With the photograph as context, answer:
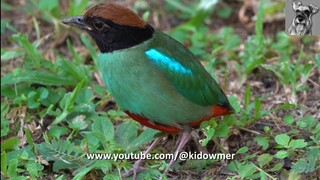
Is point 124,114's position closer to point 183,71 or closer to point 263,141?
point 183,71

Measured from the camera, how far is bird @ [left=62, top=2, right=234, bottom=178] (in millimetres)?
4703

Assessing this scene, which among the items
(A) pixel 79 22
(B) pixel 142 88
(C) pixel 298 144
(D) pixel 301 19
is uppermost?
(A) pixel 79 22

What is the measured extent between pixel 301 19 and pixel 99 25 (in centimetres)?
201

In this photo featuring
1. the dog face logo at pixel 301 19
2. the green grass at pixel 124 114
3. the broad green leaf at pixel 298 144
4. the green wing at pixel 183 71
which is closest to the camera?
the broad green leaf at pixel 298 144

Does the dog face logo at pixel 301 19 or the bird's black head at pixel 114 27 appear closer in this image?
the bird's black head at pixel 114 27

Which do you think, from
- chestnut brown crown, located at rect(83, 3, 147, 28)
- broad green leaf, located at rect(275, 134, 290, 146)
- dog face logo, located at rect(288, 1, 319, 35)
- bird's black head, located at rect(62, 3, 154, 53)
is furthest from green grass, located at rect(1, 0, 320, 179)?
chestnut brown crown, located at rect(83, 3, 147, 28)

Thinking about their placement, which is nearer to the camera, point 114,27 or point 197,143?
point 114,27

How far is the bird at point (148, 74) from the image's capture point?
15.4 feet

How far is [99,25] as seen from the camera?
4828 millimetres

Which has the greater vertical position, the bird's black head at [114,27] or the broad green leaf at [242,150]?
the bird's black head at [114,27]

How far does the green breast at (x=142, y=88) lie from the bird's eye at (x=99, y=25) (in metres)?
0.18

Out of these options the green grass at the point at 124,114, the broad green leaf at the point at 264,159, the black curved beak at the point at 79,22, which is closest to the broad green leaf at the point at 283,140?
the green grass at the point at 124,114

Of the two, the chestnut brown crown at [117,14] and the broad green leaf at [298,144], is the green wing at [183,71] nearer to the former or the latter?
the chestnut brown crown at [117,14]

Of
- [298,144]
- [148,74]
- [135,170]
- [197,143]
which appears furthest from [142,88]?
[298,144]
